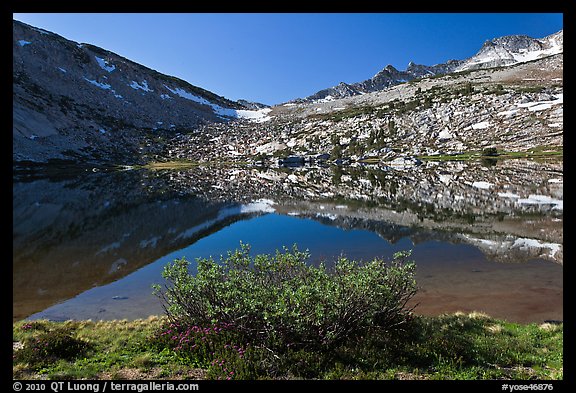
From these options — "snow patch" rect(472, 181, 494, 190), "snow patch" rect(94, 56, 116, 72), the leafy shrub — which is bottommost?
the leafy shrub

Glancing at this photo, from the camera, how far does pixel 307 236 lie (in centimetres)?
2934

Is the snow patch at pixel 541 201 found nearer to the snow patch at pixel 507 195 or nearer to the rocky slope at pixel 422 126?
the snow patch at pixel 507 195

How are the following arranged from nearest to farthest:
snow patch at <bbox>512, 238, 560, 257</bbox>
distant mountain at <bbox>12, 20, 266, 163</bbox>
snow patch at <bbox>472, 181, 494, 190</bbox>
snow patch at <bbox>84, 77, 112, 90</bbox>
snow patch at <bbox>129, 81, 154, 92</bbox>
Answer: snow patch at <bbox>512, 238, 560, 257</bbox>, snow patch at <bbox>472, 181, 494, 190</bbox>, distant mountain at <bbox>12, 20, 266, 163</bbox>, snow patch at <bbox>84, 77, 112, 90</bbox>, snow patch at <bbox>129, 81, 154, 92</bbox>

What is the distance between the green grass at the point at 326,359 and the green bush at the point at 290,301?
406mm

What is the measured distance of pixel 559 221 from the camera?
2870cm

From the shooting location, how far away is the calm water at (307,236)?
17094mm

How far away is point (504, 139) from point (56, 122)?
140218 millimetres

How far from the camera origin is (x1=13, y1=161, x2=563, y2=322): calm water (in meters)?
17.1

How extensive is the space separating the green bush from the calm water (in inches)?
244

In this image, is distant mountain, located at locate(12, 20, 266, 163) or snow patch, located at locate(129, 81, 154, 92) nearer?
distant mountain, located at locate(12, 20, 266, 163)

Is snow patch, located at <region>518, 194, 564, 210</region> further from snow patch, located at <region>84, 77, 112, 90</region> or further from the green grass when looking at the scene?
snow patch, located at <region>84, 77, 112, 90</region>

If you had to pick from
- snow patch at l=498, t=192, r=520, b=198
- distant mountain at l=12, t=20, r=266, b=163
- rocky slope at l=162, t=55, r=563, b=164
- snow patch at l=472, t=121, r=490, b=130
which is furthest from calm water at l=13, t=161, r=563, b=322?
distant mountain at l=12, t=20, r=266, b=163

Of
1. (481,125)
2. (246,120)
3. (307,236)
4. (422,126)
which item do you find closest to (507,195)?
(307,236)
